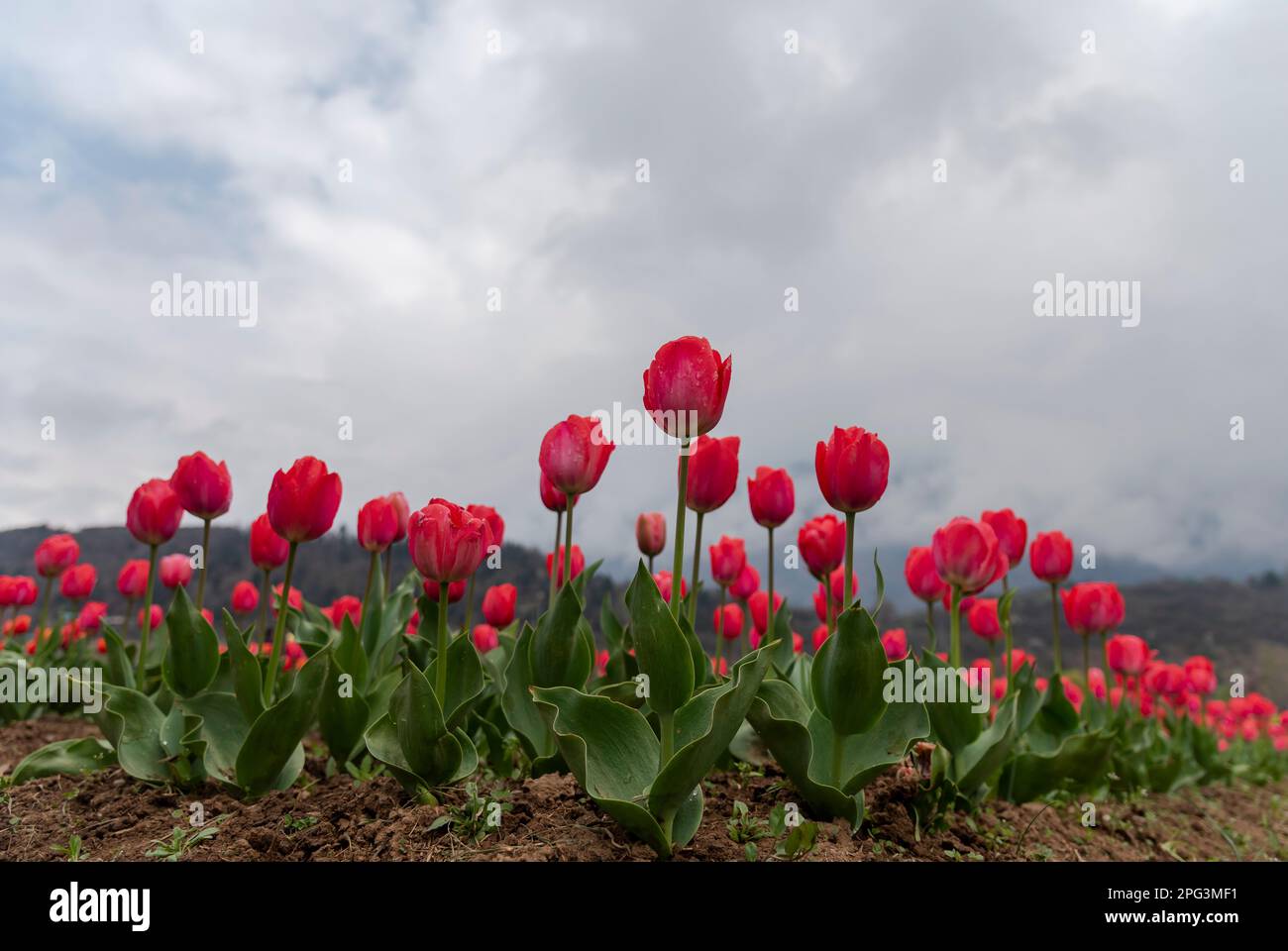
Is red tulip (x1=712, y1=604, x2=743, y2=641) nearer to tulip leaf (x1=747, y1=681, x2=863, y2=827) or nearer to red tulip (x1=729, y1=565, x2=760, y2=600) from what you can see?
red tulip (x1=729, y1=565, x2=760, y2=600)

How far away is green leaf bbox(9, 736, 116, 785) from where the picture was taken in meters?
4.71

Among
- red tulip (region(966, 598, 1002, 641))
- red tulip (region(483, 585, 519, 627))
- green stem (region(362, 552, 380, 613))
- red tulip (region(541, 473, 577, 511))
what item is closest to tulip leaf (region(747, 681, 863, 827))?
red tulip (region(541, 473, 577, 511))

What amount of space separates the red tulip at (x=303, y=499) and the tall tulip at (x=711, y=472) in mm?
1646

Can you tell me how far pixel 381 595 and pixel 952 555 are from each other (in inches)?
141

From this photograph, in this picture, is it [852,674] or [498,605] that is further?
[498,605]

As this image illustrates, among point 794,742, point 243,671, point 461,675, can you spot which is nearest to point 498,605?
point 461,675

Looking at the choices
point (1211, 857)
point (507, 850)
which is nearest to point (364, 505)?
point (507, 850)

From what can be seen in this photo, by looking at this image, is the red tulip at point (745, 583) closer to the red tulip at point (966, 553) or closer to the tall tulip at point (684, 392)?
the red tulip at point (966, 553)

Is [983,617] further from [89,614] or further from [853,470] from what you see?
[89,614]

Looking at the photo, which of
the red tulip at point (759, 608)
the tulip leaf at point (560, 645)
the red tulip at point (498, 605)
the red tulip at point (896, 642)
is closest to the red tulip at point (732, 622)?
the red tulip at point (759, 608)

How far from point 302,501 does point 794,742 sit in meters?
2.37

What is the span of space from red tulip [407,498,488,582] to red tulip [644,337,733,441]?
0.90 m

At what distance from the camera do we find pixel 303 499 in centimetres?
366

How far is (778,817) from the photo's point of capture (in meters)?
3.29
